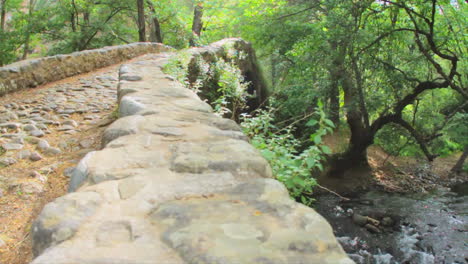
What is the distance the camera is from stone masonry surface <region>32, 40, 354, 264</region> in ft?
3.83

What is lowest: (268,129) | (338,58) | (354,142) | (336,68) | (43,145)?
(354,142)

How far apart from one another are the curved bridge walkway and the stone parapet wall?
4.83 metres

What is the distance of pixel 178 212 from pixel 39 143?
3.23 meters

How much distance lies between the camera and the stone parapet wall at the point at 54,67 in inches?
243

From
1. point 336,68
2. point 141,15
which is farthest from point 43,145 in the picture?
point 141,15

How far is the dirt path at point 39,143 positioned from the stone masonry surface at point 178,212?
101 cm

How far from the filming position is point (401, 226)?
24.8 ft

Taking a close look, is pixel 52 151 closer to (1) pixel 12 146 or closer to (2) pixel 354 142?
(1) pixel 12 146

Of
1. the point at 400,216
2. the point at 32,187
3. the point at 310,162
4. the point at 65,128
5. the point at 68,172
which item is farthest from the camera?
the point at 400,216

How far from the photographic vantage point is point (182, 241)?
1226 millimetres

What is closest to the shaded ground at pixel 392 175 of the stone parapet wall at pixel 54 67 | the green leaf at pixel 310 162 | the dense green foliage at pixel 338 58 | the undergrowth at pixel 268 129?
the dense green foliage at pixel 338 58

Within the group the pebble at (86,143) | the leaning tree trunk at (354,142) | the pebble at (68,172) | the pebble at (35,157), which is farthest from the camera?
the leaning tree trunk at (354,142)

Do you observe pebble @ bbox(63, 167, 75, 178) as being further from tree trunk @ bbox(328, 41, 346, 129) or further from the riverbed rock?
tree trunk @ bbox(328, 41, 346, 129)

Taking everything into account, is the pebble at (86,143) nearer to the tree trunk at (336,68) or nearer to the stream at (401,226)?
the stream at (401,226)
